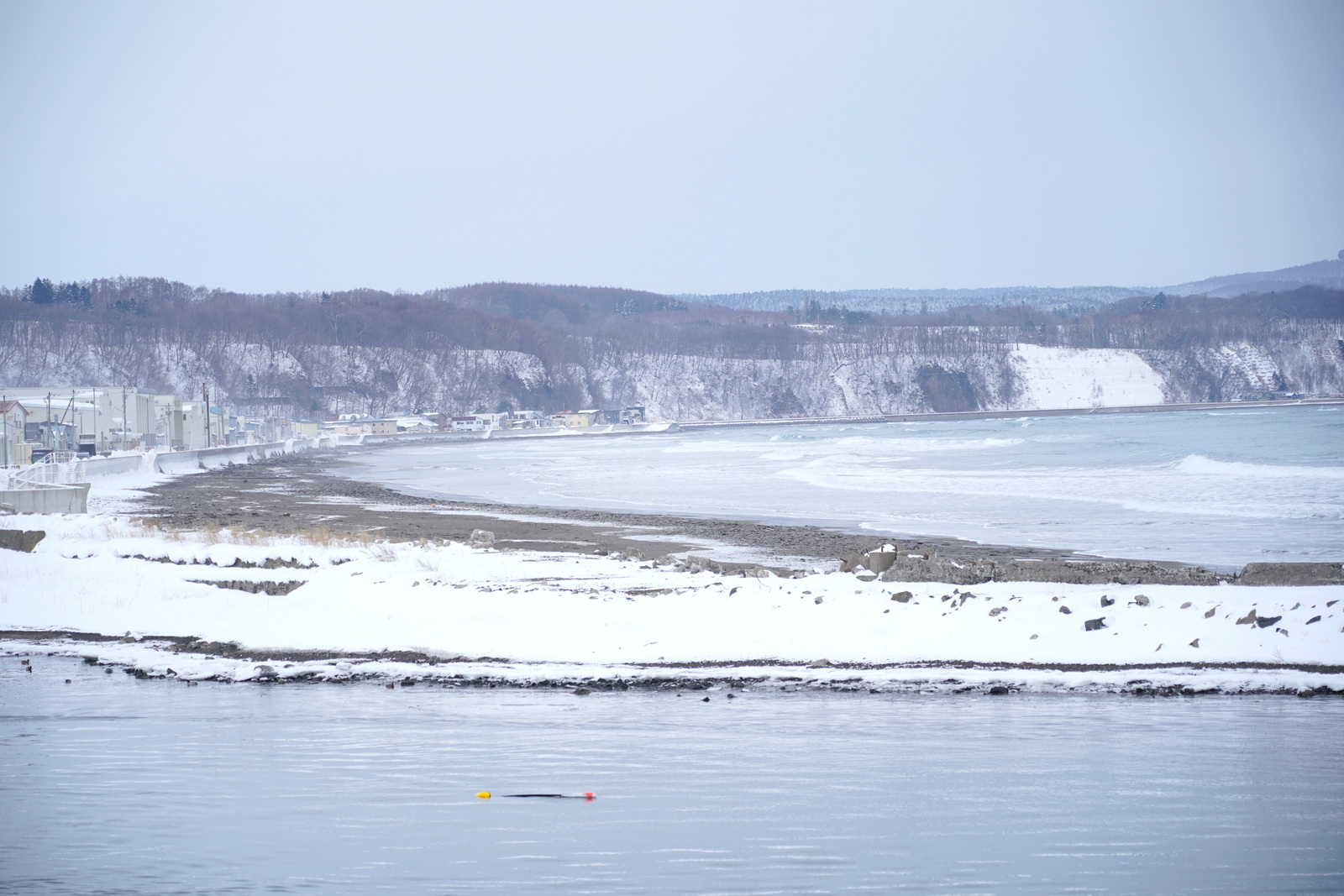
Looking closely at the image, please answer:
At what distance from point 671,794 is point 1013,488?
3446 centimetres

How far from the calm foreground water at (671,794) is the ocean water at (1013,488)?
38.3 ft

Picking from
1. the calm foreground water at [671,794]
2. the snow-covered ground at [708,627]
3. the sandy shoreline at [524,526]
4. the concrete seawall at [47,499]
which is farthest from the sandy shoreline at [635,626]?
the concrete seawall at [47,499]

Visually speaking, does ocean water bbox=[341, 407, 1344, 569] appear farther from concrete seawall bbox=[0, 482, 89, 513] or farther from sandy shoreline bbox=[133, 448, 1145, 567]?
concrete seawall bbox=[0, 482, 89, 513]

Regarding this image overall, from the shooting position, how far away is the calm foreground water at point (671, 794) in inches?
255

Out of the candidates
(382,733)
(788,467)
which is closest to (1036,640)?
(382,733)

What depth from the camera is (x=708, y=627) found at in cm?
1283

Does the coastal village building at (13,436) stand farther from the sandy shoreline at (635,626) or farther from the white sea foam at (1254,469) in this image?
the white sea foam at (1254,469)

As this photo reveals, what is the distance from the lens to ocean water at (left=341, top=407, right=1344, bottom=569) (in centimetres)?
2447

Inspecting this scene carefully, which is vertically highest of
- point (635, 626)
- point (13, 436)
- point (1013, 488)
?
point (13, 436)

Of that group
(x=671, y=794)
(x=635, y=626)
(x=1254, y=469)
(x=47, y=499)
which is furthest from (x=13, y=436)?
(x=671, y=794)

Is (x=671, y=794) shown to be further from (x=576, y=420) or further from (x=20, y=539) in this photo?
(x=576, y=420)

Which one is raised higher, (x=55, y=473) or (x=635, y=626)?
(x=55, y=473)

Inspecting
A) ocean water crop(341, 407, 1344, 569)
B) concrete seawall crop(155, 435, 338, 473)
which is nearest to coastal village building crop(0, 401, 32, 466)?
concrete seawall crop(155, 435, 338, 473)

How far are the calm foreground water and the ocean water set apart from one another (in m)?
11.7
